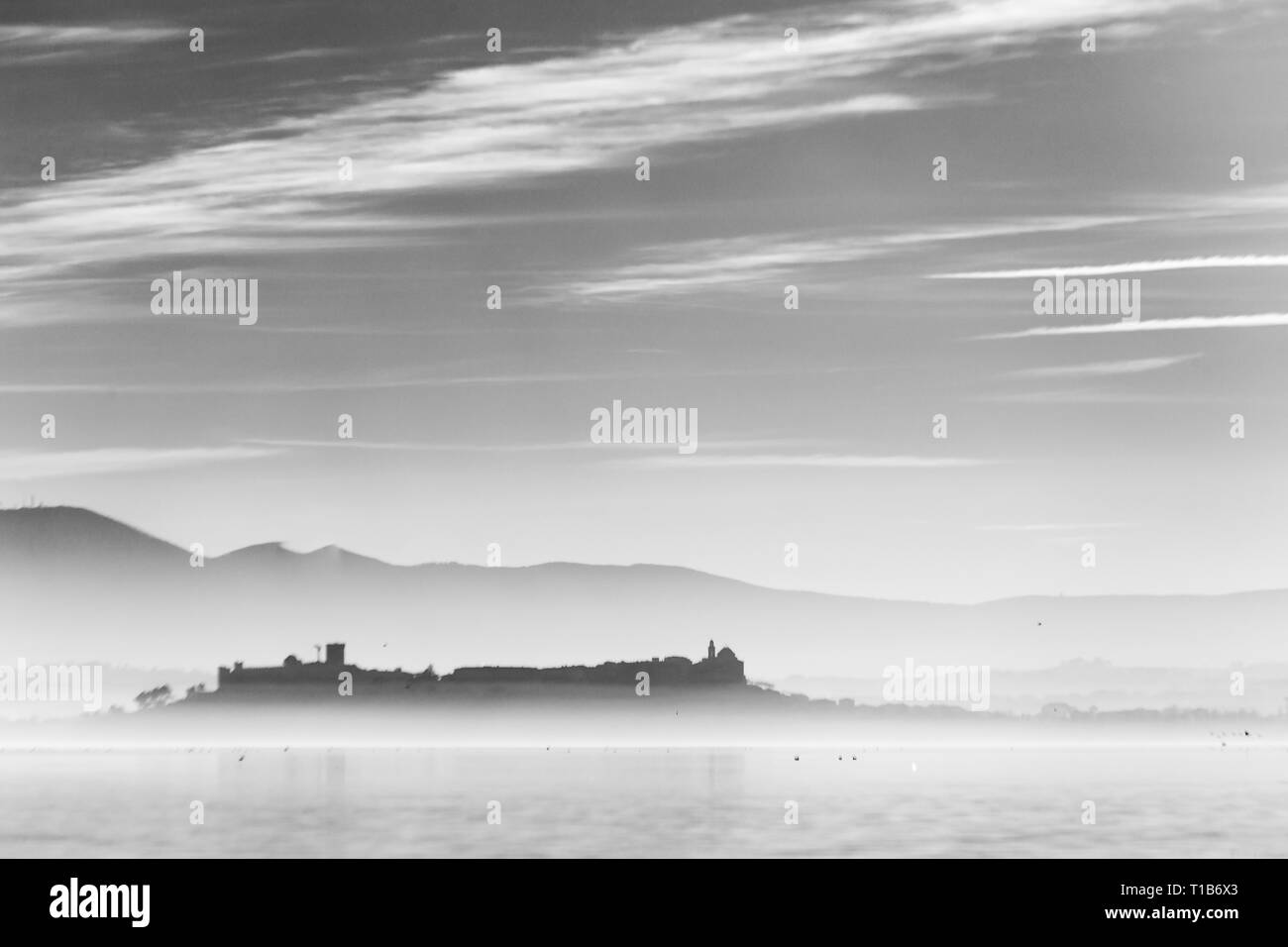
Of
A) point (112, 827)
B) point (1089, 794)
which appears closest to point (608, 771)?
point (1089, 794)

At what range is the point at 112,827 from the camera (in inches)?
1312

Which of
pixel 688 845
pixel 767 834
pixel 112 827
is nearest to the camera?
pixel 688 845

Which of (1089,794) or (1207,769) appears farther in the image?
(1207,769)
